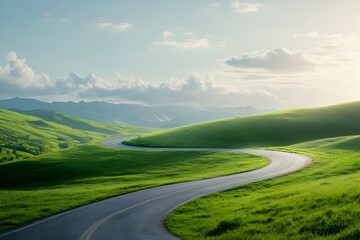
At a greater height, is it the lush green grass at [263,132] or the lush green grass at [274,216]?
the lush green grass at [263,132]

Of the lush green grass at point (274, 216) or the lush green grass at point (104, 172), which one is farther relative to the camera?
the lush green grass at point (104, 172)

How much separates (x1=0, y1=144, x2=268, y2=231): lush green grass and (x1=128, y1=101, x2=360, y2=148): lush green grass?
32.0 meters

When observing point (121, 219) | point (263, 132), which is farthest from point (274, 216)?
point (263, 132)

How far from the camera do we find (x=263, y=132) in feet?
475

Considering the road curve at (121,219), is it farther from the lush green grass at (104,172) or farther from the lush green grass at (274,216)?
the lush green grass at (104,172)

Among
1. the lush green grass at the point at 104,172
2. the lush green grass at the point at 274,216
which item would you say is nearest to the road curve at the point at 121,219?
the lush green grass at the point at 274,216

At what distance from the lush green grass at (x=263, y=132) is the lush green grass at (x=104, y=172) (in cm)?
3199

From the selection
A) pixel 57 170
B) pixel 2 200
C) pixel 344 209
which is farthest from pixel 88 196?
pixel 57 170

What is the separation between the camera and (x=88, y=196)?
4428 centimetres

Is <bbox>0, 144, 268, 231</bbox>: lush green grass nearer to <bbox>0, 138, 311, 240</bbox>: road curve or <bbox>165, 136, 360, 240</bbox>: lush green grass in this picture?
<bbox>0, 138, 311, 240</bbox>: road curve

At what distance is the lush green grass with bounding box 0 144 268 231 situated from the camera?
49344mm

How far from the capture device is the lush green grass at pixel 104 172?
49344 mm

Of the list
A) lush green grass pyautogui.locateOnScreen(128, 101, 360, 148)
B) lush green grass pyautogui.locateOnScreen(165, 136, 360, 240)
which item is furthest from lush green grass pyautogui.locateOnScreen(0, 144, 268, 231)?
lush green grass pyautogui.locateOnScreen(128, 101, 360, 148)

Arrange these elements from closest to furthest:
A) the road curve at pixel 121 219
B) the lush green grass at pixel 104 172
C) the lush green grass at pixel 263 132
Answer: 1. the road curve at pixel 121 219
2. the lush green grass at pixel 104 172
3. the lush green grass at pixel 263 132
